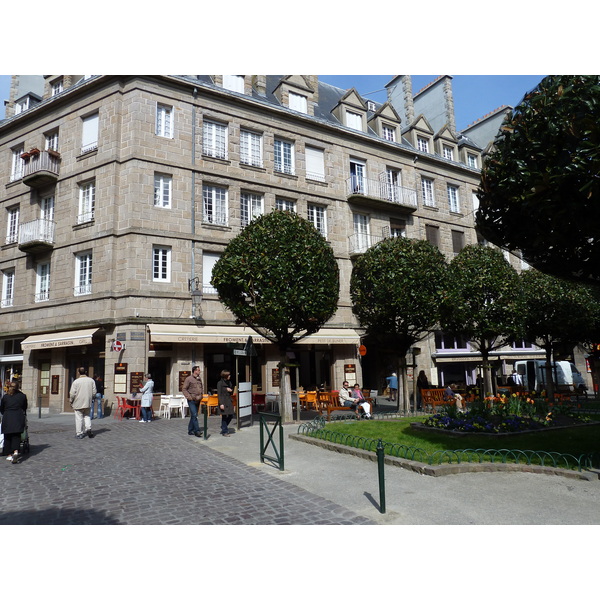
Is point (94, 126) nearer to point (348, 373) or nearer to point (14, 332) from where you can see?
point (14, 332)

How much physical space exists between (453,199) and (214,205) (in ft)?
52.8

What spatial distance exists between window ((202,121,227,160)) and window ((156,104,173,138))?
1.43 m

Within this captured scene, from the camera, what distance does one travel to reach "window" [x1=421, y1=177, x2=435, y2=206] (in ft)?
90.7

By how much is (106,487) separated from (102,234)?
44.3 feet

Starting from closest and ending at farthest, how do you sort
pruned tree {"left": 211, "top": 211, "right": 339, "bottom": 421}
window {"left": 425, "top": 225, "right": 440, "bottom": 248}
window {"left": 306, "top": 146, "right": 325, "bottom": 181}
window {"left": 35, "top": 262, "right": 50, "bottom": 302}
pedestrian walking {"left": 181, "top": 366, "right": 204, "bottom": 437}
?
pedestrian walking {"left": 181, "top": 366, "right": 204, "bottom": 437}, pruned tree {"left": 211, "top": 211, "right": 339, "bottom": 421}, window {"left": 35, "top": 262, "right": 50, "bottom": 302}, window {"left": 306, "top": 146, "right": 325, "bottom": 181}, window {"left": 425, "top": 225, "right": 440, "bottom": 248}

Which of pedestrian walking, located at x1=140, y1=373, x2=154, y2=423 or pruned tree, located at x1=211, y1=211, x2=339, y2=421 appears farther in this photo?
pedestrian walking, located at x1=140, y1=373, x2=154, y2=423

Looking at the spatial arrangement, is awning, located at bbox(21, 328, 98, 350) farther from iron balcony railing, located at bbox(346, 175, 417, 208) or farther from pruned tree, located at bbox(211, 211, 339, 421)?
iron balcony railing, located at bbox(346, 175, 417, 208)

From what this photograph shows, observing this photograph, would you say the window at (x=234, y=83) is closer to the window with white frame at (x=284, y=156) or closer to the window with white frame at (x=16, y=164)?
the window with white frame at (x=284, y=156)

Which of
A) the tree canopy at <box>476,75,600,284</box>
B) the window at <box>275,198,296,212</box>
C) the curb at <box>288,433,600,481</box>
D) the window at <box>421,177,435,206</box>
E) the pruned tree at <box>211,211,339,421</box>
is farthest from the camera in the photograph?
the window at <box>421,177,435,206</box>

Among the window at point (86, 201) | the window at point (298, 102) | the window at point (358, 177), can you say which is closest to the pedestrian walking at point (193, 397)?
the window at point (86, 201)

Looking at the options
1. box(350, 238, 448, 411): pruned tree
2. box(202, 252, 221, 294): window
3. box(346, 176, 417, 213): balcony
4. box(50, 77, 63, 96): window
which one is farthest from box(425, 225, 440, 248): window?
box(50, 77, 63, 96): window

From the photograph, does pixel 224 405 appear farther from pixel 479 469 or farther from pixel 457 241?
pixel 457 241

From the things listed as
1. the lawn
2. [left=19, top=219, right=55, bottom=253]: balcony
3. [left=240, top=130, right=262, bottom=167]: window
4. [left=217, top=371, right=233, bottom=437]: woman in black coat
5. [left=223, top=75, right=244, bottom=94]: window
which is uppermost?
[left=223, top=75, right=244, bottom=94]: window

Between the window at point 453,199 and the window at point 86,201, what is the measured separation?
2002cm
